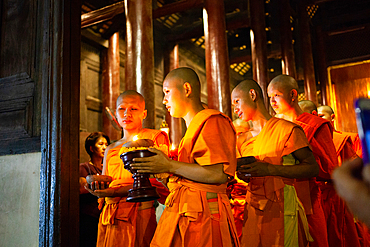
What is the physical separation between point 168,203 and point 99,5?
761cm

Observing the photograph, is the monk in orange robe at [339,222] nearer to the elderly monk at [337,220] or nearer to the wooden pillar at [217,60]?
the elderly monk at [337,220]

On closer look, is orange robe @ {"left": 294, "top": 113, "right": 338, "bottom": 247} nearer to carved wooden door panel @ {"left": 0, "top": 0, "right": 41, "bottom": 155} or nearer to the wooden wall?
carved wooden door panel @ {"left": 0, "top": 0, "right": 41, "bottom": 155}

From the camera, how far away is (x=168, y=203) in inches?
76.7

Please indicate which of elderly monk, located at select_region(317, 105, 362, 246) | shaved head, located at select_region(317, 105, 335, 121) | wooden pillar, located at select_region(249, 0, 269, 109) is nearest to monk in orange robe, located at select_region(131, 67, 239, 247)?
elderly monk, located at select_region(317, 105, 362, 246)

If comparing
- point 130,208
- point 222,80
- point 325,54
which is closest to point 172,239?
point 130,208

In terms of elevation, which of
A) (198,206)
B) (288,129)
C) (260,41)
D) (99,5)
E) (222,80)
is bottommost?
(198,206)

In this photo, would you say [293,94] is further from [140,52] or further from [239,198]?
[140,52]

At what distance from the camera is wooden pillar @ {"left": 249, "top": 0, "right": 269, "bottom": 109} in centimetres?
793

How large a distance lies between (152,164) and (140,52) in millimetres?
2998

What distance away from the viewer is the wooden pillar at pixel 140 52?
4453 millimetres

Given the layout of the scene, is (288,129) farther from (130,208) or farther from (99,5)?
(99,5)

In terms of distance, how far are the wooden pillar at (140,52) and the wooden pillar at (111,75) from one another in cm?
366

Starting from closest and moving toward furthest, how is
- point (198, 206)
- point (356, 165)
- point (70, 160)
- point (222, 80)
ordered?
point (356, 165), point (198, 206), point (70, 160), point (222, 80)

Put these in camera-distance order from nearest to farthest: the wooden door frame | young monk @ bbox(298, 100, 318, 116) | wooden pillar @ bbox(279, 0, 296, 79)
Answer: the wooden door frame
young monk @ bbox(298, 100, 318, 116)
wooden pillar @ bbox(279, 0, 296, 79)
